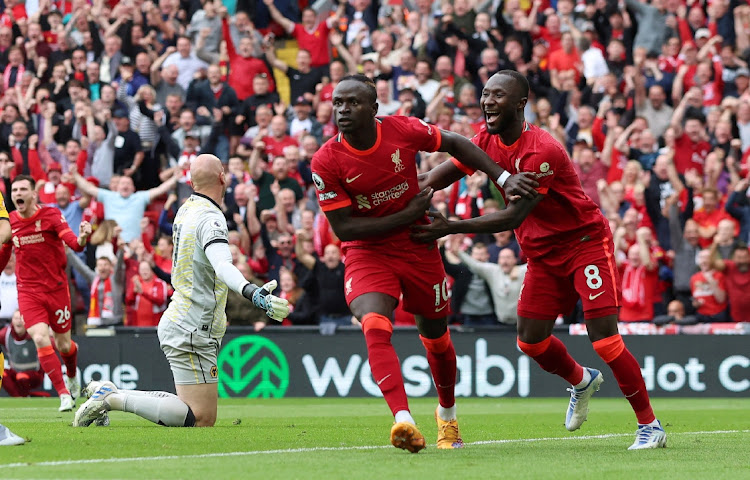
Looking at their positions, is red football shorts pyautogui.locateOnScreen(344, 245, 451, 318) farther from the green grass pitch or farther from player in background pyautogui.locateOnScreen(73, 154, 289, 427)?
player in background pyautogui.locateOnScreen(73, 154, 289, 427)

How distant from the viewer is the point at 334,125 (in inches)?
822

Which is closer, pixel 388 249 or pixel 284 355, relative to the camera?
pixel 388 249

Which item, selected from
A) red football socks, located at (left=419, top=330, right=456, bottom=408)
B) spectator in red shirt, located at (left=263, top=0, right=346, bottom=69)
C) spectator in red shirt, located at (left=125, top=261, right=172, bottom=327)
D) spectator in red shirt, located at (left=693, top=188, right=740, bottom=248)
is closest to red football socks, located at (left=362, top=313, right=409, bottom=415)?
red football socks, located at (left=419, top=330, right=456, bottom=408)

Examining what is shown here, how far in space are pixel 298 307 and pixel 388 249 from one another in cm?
1010

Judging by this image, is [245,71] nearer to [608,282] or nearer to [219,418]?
[219,418]

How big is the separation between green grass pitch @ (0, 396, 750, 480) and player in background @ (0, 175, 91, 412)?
3.10ft

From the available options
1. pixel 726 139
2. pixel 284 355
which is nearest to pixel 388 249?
pixel 284 355

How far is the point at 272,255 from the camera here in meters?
19.1

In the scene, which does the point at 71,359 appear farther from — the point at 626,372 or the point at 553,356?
the point at 626,372

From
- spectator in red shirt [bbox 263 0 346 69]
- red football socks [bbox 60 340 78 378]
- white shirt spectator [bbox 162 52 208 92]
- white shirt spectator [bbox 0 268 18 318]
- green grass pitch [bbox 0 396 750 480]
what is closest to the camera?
green grass pitch [bbox 0 396 750 480]

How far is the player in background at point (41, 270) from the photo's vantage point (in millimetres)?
14633

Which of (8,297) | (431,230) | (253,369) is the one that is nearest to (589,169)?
(253,369)

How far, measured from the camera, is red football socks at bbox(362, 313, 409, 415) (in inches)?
318

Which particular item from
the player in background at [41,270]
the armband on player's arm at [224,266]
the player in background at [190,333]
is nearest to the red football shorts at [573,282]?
the armband on player's arm at [224,266]
